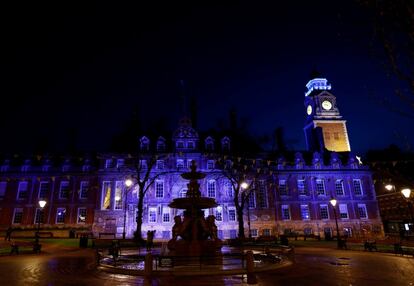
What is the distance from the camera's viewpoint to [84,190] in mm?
44688

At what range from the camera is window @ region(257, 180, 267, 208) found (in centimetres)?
4438

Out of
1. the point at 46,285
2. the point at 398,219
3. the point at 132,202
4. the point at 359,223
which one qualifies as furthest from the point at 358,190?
the point at 46,285

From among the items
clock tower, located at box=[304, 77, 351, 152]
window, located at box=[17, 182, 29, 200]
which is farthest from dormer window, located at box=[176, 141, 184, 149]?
clock tower, located at box=[304, 77, 351, 152]

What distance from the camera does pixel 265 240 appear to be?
98.7 feet

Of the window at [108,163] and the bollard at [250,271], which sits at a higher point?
the window at [108,163]

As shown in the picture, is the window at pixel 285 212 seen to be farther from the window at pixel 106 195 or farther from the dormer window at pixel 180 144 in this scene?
the window at pixel 106 195

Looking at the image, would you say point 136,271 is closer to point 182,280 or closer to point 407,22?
point 182,280

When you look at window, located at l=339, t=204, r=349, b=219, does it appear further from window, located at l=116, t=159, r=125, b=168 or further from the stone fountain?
window, located at l=116, t=159, r=125, b=168

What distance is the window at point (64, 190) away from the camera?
44.3 meters

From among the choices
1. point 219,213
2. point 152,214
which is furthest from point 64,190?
point 219,213

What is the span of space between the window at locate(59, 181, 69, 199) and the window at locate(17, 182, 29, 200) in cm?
519

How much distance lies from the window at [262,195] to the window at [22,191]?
36.7 meters

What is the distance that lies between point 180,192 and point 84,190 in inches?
611

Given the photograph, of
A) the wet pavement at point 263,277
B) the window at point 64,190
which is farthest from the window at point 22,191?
the wet pavement at point 263,277
